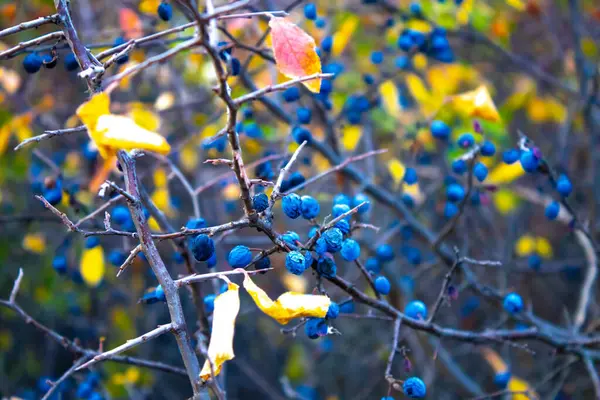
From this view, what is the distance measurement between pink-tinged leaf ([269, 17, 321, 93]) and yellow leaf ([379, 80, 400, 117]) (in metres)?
1.76

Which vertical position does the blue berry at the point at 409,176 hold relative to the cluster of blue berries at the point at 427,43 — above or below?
below

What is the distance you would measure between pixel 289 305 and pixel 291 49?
0.51 metres

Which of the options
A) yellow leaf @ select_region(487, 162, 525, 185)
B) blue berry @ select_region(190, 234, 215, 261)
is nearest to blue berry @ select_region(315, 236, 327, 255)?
blue berry @ select_region(190, 234, 215, 261)

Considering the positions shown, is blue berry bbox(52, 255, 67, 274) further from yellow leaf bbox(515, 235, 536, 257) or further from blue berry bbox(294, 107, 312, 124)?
yellow leaf bbox(515, 235, 536, 257)

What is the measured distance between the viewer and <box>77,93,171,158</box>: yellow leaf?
83cm

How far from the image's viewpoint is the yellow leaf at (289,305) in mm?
1076

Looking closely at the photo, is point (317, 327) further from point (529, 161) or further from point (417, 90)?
point (417, 90)

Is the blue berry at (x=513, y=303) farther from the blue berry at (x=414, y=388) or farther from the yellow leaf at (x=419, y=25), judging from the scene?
the yellow leaf at (x=419, y=25)

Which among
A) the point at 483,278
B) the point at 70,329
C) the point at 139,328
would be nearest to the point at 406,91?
the point at 483,278

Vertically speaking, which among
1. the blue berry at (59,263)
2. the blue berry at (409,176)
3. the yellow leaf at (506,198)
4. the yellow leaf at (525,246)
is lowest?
the yellow leaf at (525,246)

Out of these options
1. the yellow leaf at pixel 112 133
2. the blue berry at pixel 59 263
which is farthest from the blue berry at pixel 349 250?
the blue berry at pixel 59 263

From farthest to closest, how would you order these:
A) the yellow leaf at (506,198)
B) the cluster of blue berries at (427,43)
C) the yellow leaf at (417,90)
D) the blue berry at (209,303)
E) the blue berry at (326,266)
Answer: the yellow leaf at (506,198)
the yellow leaf at (417,90)
the cluster of blue berries at (427,43)
the blue berry at (209,303)
the blue berry at (326,266)

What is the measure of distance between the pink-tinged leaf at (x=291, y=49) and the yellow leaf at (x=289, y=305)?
0.43 metres

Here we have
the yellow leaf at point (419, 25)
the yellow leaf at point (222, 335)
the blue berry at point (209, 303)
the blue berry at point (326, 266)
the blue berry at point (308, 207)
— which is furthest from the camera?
the yellow leaf at point (419, 25)
